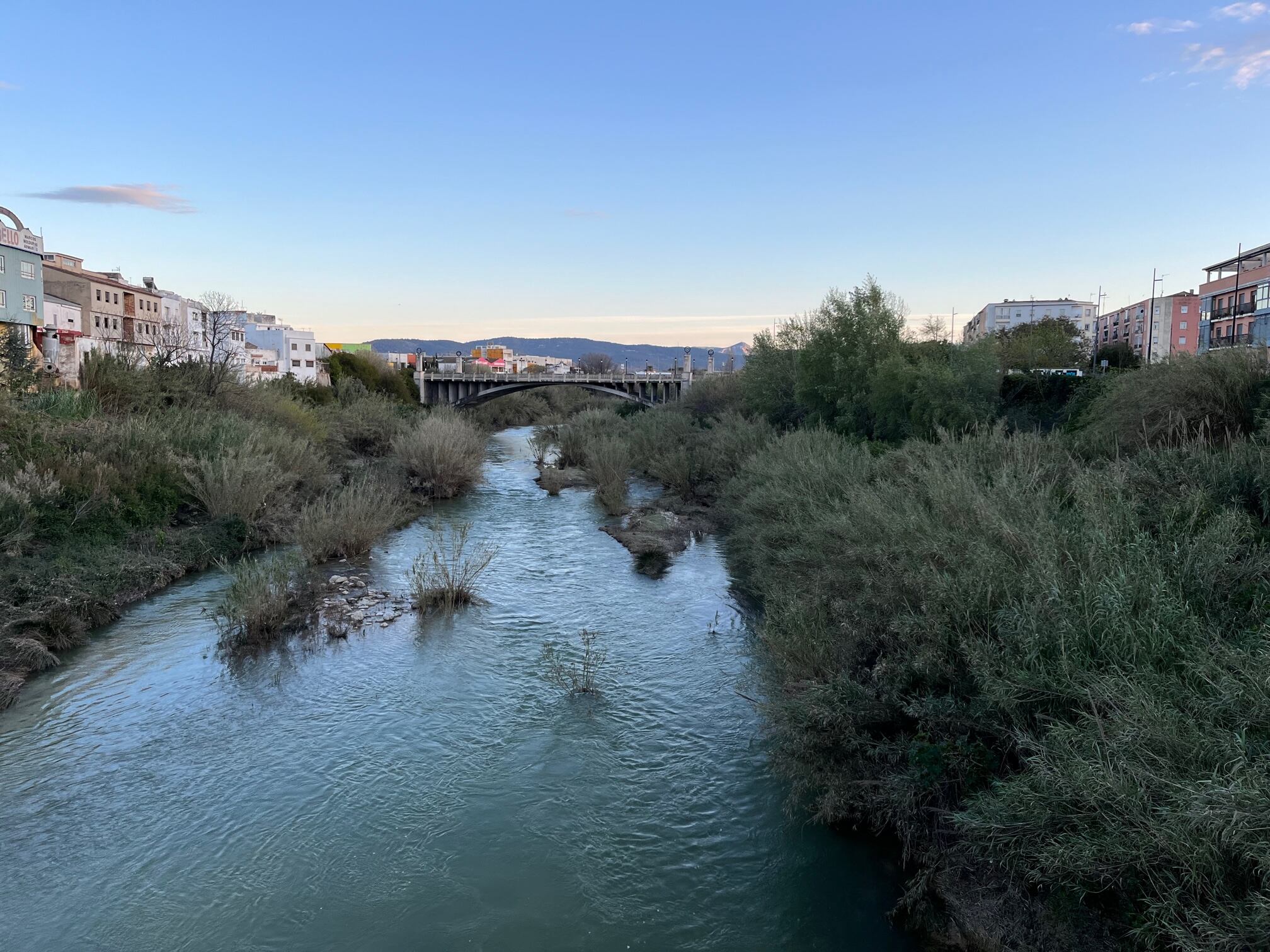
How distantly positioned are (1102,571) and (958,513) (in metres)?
2.58

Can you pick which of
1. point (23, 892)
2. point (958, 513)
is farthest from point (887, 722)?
point (23, 892)

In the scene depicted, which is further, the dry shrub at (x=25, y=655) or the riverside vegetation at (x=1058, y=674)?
the dry shrub at (x=25, y=655)

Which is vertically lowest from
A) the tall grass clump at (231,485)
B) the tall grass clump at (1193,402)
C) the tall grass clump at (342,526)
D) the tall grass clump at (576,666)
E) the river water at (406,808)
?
the river water at (406,808)

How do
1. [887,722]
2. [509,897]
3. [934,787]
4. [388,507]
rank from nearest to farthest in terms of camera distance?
[934,787]
[509,897]
[887,722]
[388,507]

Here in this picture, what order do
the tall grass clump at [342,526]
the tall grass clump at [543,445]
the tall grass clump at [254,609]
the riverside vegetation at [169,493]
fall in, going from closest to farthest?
1. the tall grass clump at [254,609]
2. the riverside vegetation at [169,493]
3. the tall grass clump at [342,526]
4. the tall grass clump at [543,445]

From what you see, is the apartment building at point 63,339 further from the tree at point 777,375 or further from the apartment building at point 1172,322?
the apartment building at point 1172,322

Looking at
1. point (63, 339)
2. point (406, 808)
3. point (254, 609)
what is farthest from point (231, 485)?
point (63, 339)

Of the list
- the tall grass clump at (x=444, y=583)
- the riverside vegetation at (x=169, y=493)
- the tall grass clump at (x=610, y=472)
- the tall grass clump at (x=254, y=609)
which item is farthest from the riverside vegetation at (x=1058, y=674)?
the tall grass clump at (x=610, y=472)

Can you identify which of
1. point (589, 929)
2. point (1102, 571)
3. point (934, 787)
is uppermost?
point (1102, 571)

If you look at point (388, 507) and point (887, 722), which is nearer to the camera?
point (887, 722)

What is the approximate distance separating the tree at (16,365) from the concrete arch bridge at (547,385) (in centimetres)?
3122

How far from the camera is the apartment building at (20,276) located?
3719 cm

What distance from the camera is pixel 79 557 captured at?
14.1m

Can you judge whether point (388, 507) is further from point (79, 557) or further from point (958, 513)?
point (958, 513)
